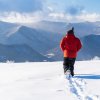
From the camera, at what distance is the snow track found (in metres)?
9.77

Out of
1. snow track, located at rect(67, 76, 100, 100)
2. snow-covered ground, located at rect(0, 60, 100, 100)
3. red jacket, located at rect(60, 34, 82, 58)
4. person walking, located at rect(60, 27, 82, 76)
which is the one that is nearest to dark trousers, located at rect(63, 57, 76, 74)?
person walking, located at rect(60, 27, 82, 76)

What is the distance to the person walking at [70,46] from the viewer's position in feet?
49.3

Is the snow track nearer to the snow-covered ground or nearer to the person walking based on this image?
the snow-covered ground

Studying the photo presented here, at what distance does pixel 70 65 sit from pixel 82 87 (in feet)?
11.3

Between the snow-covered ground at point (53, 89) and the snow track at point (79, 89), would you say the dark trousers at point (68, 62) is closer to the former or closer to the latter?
the snow-covered ground at point (53, 89)

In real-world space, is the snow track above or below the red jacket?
below

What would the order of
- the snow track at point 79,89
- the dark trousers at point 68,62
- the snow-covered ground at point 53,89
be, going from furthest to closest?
the dark trousers at point 68,62, the snow-covered ground at point 53,89, the snow track at point 79,89

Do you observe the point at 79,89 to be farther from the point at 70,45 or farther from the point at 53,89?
the point at 70,45

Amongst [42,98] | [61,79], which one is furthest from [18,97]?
[61,79]

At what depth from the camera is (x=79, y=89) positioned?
1133cm

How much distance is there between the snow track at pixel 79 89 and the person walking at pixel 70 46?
1.59m

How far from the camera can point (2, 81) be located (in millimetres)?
13898

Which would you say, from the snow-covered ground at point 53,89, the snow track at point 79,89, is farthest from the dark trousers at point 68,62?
the snow track at point 79,89

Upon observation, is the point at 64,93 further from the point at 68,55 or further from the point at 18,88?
the point at 68,55
